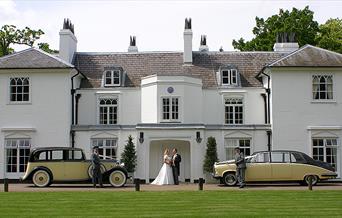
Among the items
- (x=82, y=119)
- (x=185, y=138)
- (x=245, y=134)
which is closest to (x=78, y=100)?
(x=82, y=119)

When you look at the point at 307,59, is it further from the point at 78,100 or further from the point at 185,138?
the point at 78,100

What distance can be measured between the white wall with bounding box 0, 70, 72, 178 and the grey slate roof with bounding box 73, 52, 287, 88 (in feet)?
9.24

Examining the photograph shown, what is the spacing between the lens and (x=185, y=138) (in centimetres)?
3250

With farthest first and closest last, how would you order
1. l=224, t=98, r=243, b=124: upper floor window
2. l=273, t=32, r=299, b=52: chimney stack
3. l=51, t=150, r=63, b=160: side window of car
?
1. l=273, t=32, r=299, b=52: chimney stack
2. l=224, t=98, r=243, b=124: upper floor window
3. l=51, t=150, r=63, b=160: side window of car

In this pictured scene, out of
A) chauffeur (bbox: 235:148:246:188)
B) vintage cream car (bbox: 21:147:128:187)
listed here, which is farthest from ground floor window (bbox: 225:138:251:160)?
vintage cream car (bbox: 21:147:128:187)

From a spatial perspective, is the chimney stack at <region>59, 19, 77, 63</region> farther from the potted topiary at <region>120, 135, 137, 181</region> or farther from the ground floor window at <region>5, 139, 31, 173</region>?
the potted topiary at <region>120, 135, 137, 181</region>

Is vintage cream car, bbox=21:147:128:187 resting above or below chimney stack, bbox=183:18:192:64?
below

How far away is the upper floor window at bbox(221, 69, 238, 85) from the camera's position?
118 ft

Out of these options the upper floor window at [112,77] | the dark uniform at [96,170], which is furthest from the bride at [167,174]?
the upper floor window at [112,77]

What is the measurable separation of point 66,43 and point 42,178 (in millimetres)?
12697

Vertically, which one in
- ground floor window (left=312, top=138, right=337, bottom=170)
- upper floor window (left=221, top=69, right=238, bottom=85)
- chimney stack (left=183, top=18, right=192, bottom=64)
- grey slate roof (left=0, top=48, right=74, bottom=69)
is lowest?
ground floor window (left=312, top=138, right=337, bottom=170)

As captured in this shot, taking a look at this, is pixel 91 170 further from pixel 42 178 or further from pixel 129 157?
pixel 129 157

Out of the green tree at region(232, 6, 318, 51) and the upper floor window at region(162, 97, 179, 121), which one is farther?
the green tree at region(232, 6, 318, 51)

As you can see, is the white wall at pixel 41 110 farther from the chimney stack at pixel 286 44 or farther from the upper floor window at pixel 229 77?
the chimney stack at pixel 286 44
